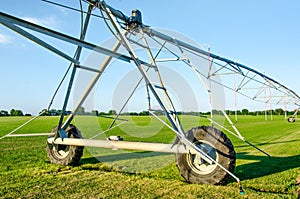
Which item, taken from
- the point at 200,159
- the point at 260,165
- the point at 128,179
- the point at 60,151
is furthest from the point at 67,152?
the point at 260,165

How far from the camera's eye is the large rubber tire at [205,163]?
466cm

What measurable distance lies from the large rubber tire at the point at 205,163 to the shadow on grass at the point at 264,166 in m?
0.91

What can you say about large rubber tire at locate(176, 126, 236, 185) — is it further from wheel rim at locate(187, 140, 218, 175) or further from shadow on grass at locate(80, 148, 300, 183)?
shadow on grass at locate(80, 148, 300, 183)

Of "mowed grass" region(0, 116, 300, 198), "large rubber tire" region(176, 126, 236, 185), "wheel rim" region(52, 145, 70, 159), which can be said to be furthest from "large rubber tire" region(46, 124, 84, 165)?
"large rubber tire" region(176, 126, 236, 185)

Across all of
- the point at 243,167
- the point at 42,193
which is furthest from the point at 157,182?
the point at 243,167

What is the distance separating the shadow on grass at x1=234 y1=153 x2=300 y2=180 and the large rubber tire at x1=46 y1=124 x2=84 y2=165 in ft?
11.9

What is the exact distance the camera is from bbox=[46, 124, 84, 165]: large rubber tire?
6.52 meters

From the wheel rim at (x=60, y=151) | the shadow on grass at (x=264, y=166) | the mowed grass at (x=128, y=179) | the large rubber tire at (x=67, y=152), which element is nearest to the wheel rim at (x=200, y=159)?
the mowed grass at (x=128, y=179)

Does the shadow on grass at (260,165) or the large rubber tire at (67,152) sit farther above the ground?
the large rubber tire at (67,152)

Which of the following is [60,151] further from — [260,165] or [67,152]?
[260,165]

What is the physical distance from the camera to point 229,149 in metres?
4.72

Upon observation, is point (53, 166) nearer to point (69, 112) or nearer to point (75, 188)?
point (69, 112)

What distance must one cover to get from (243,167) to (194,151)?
2.29 meters

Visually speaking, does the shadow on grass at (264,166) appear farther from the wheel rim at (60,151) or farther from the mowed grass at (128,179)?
the wheel rim at (60,151)
